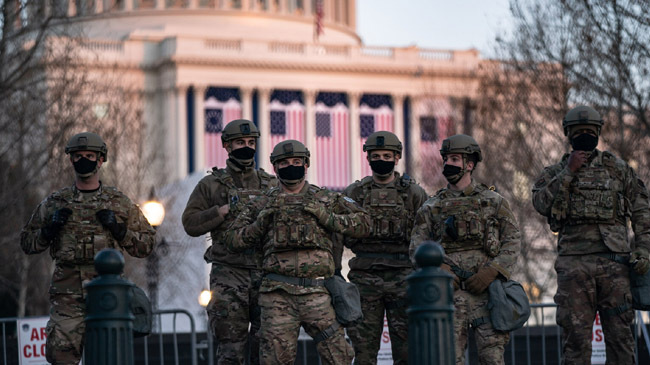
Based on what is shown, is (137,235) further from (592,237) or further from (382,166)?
(592,237)

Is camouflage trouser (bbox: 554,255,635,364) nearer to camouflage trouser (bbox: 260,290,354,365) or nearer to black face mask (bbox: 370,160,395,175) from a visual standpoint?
black face mask (bbox: 370,160,395,175)

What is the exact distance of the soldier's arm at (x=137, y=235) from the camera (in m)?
15.6

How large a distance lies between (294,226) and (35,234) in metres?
2.37

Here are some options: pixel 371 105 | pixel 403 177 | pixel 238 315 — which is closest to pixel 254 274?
pixel 238 315

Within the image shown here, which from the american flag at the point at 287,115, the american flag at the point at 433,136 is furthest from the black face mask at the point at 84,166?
the american flag at the point at 287,115

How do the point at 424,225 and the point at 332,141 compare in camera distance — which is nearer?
the point at 424,225

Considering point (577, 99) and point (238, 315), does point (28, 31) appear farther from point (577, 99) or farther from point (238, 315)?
point (238, 315)

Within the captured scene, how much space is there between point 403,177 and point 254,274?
66.5 inches

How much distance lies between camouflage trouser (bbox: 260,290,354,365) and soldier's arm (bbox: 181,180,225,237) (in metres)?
1.41

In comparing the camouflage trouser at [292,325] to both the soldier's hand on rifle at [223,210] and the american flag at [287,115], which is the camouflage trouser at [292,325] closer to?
the soldier's hand on rifle at [223,210]

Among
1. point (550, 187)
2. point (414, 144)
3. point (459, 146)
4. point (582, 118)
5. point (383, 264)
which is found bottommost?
point (383, 264)

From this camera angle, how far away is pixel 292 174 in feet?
49.5

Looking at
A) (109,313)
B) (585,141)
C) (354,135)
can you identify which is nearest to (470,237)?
(585,141)

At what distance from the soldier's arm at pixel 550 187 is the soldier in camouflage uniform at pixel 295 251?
180 centimetres
